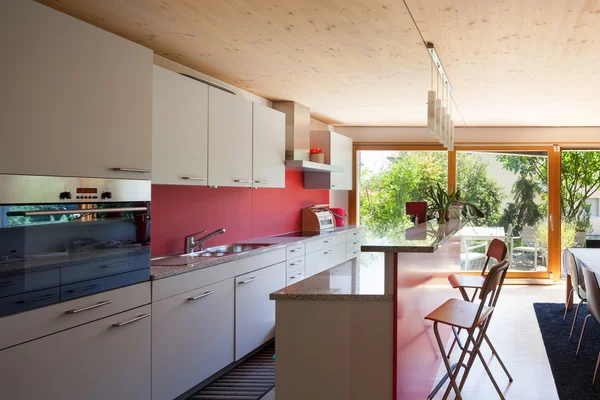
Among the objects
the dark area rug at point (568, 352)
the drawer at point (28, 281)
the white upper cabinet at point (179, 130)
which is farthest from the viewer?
the dark area rug at point (568, 352)

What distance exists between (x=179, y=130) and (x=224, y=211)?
1.48 meters

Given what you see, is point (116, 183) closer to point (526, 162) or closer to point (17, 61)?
point (17, 61)

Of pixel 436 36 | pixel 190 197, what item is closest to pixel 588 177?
pixel 436 36

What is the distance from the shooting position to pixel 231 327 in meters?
3.87

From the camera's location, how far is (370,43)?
3553 millimetres

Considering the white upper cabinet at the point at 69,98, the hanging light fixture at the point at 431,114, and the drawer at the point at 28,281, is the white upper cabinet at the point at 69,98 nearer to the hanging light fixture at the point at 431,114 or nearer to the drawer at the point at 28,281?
the drawer at the point at 28,281

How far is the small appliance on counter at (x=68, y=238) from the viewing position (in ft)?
7.13

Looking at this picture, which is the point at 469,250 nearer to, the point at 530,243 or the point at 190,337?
the point at 530,243

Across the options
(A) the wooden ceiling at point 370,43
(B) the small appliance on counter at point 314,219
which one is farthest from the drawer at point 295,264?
(A) the wooden ceiling at point 370,43

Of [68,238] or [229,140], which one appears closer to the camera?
[68,238]

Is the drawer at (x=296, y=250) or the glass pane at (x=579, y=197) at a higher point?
the glass pane at (x=579, y=197)

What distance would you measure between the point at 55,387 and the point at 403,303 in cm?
169

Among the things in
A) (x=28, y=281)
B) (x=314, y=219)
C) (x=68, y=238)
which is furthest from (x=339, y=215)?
(x=28, y=281)

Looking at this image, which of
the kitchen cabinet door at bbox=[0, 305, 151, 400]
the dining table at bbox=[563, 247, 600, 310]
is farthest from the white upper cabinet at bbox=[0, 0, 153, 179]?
the dining table at bbox=[563, 247, 600, 310]
